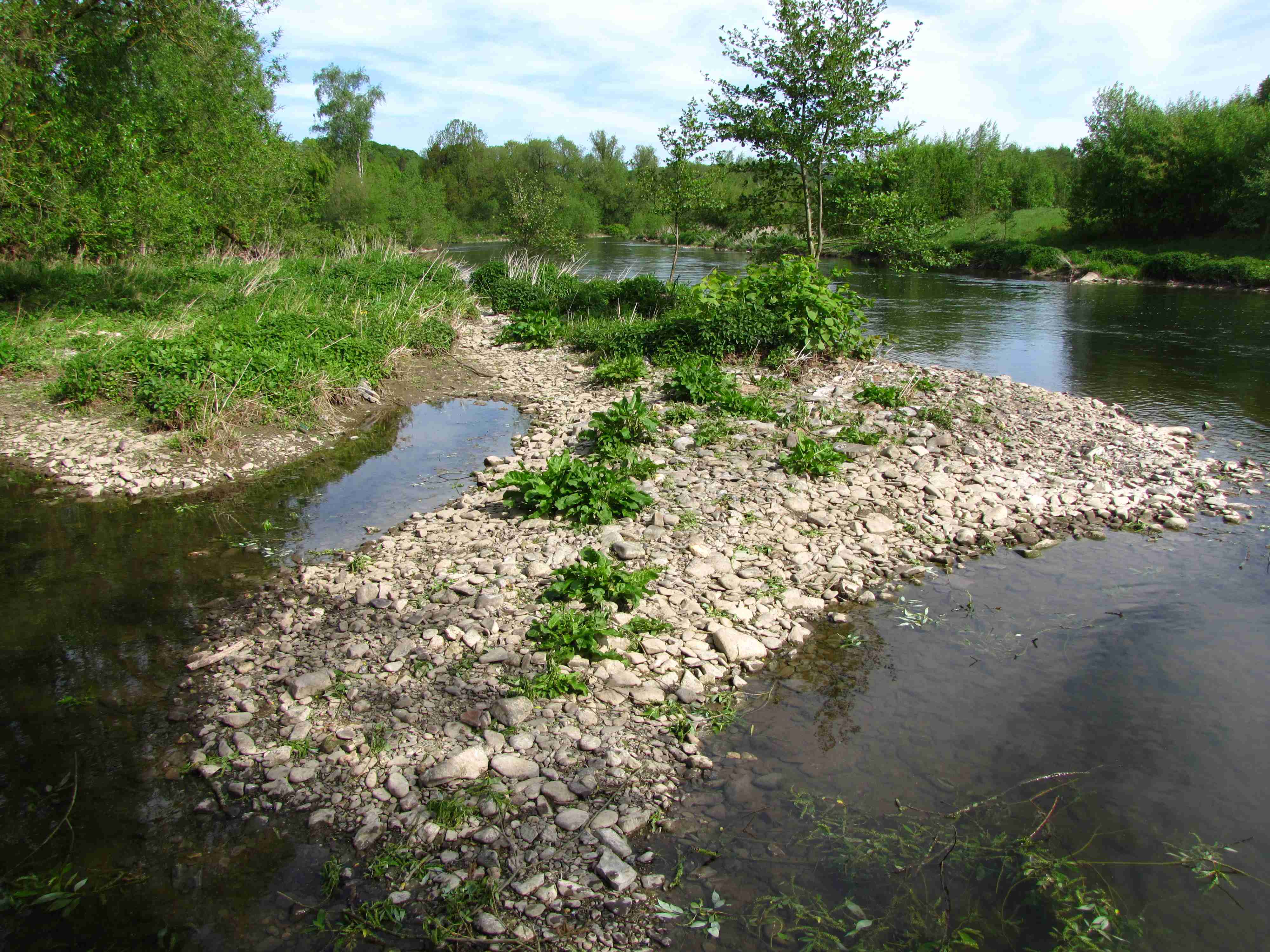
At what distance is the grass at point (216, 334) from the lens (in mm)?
10617

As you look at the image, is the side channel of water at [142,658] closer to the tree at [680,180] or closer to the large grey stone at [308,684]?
the large grey stone at [308,684]

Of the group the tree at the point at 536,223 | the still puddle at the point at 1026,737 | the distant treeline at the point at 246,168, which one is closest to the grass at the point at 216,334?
the distant treeline at the point at 246,168

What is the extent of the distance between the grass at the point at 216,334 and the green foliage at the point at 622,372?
13.0 ft

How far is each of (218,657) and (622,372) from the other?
28.4ft

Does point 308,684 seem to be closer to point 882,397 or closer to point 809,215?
point 882,397

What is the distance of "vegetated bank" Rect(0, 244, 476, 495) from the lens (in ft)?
32.1

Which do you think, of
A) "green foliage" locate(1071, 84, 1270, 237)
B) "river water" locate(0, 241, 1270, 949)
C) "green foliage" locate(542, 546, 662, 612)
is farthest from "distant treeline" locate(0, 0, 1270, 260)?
"green foliage" locate(542, 546, 662, 612)

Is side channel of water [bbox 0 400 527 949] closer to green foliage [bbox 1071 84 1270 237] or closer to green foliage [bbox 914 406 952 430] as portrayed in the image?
green foliage [bbox 914 406 952 430]

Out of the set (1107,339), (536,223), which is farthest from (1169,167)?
(536,223)

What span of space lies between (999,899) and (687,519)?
14.4 ft

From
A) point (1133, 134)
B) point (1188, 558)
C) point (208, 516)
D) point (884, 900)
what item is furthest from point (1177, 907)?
point (1133, 134)

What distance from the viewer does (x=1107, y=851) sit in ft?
13.7

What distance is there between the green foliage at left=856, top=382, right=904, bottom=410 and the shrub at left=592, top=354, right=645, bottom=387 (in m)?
3.73

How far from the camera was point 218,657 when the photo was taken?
5.56m
